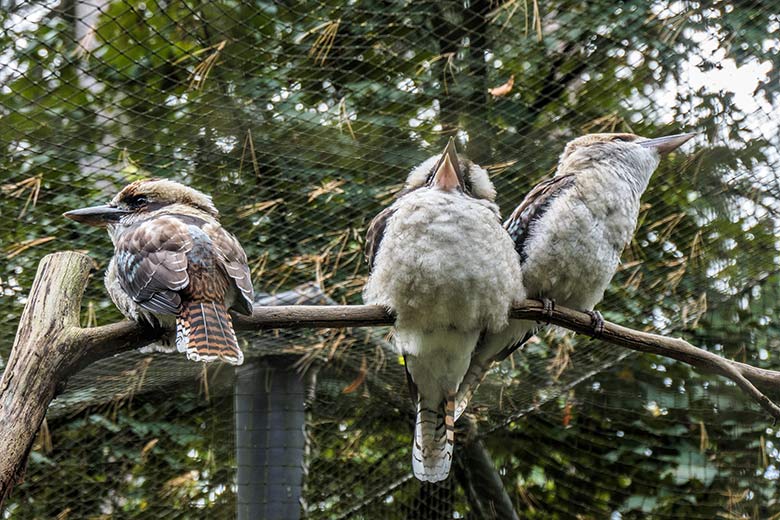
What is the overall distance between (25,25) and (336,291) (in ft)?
6.07

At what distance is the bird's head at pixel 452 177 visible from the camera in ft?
9.93

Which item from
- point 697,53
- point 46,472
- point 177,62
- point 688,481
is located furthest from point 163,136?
point 688,481

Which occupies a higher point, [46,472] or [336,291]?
[336,291]

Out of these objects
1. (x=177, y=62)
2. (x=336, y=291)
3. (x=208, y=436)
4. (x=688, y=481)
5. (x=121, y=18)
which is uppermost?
(x=121, y=18)

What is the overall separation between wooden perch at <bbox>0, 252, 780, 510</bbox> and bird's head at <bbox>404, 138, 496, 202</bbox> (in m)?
0.44

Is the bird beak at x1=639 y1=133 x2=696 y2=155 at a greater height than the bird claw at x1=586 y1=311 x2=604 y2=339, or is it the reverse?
the bird beak at x1=639 y1=133 x2=696 y2=155

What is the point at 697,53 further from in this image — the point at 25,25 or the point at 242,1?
the point at 25,25

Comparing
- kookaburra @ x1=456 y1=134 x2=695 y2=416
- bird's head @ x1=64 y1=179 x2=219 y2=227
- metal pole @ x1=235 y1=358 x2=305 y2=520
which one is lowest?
metal pole @ x1=235 y1=358 x2=305 y2=520

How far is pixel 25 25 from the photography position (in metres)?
3.48

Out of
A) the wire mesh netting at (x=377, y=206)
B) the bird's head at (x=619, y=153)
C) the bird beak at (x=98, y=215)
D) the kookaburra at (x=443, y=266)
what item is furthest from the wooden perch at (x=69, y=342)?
the wire mesh netting at (x=377, y=206)

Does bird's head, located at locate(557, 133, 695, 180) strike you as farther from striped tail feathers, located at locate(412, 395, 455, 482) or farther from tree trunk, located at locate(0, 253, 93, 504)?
tree trunk, located at locate(0, 253, 93, 504)

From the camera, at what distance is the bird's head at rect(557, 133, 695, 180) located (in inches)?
135

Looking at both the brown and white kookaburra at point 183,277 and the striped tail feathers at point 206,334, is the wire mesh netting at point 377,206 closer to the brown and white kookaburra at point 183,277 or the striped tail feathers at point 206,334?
the brown and white kookaburra at point 183,277

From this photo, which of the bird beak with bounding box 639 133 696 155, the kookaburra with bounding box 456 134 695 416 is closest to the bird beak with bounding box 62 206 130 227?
the kookaburra with bounding box 456 134 695 416
